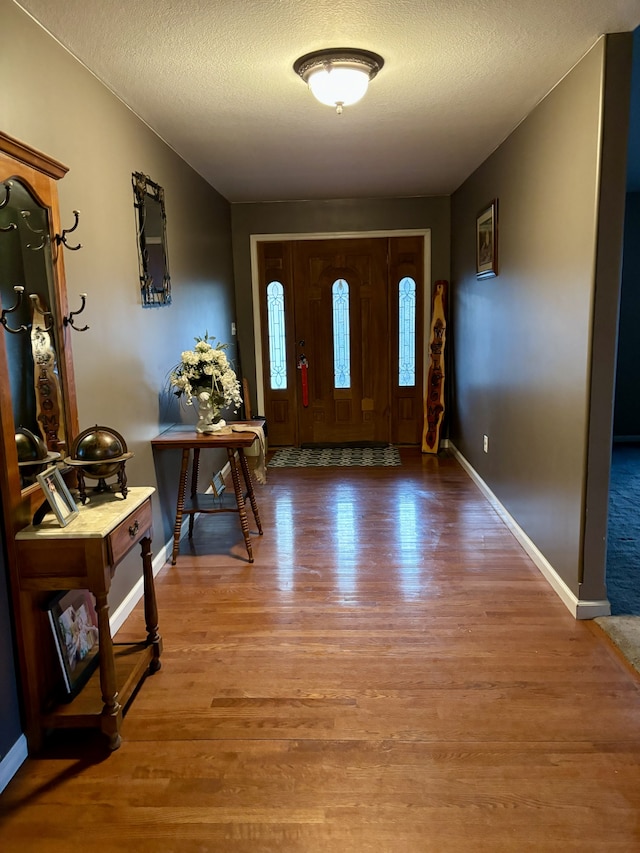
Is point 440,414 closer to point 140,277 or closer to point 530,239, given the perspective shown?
point 530,239

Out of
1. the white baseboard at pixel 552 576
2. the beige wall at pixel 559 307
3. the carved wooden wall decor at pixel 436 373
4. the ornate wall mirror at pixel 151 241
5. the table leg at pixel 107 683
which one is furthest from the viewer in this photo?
the carved wooden wall decor at pixel 436 373

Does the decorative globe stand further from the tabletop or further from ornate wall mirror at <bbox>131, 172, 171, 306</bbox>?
ornate wall mirror at <bbox>131, 172, 171, 306</bbox>

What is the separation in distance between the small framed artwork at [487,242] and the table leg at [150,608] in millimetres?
2888

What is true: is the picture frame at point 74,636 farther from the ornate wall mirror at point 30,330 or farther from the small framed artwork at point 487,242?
the small framed artwork at point 487,242

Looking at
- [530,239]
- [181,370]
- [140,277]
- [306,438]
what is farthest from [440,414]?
[140,277]

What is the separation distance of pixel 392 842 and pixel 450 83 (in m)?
3.01

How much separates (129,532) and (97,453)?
290 mm

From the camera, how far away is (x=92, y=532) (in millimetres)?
1902

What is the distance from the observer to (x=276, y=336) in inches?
246

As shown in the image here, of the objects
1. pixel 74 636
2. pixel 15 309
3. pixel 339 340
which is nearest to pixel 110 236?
pixel 15 309

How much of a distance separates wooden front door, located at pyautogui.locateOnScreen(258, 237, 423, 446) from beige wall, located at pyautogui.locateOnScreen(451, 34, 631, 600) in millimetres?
1814

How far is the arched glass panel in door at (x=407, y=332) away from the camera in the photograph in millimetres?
6113

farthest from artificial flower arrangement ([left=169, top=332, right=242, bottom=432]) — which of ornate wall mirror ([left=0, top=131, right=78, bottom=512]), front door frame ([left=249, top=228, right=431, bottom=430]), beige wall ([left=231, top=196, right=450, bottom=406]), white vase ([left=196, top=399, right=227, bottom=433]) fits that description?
beige wall ([left=231, top=196, right=450, bottom=406])

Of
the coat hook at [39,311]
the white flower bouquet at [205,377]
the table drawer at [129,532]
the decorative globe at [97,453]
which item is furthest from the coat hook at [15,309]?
the white flower bouquet at [205,377]
